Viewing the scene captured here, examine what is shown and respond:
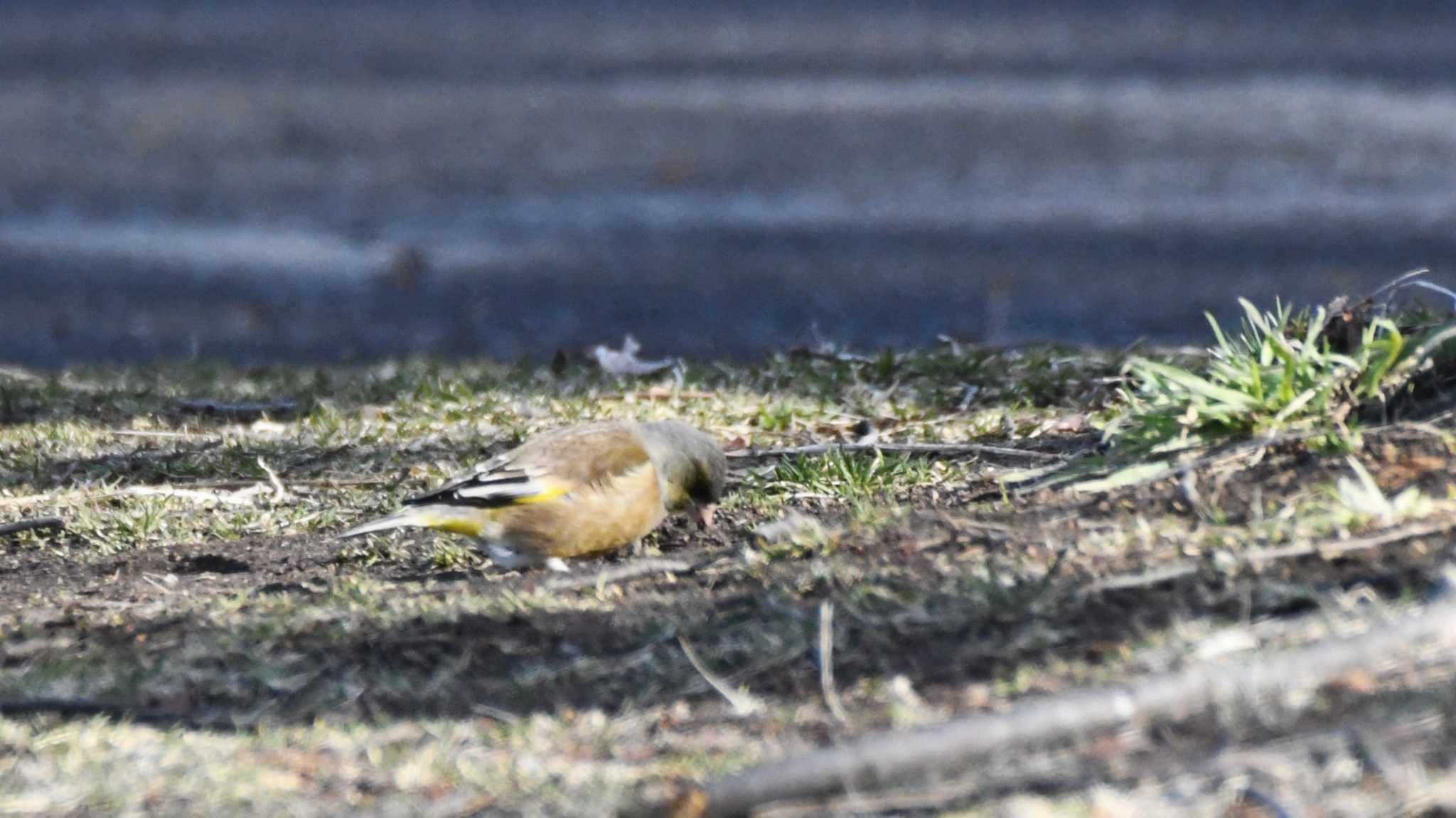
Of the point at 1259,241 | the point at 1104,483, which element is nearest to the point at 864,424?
the point at 1104,483

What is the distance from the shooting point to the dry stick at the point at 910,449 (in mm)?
5477

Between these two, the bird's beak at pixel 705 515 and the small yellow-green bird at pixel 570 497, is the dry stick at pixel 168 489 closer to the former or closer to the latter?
the small yellow-green bird at pixel 570 497

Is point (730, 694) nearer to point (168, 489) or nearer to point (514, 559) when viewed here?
point (514, 559)

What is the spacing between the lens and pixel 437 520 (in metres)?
5.04

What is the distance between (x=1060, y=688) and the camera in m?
3.21

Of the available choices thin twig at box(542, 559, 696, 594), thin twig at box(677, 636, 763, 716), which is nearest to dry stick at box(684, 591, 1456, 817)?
thin twig at box(677, 636, 763, 716)

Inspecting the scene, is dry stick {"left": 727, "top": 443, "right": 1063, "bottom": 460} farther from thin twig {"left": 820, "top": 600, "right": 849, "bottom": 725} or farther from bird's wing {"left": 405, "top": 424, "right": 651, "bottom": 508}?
thin twig {"left": 820, "top": 600, "right": 849, "bottom": 725}

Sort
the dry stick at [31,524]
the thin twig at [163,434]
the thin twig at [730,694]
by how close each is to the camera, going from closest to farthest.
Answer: the thin twig at [730,694] < the dry stick at [31,524] < the thin twig at [163,434]

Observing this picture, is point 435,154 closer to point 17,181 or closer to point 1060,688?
point 17,181

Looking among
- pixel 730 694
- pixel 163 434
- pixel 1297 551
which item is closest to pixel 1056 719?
pixel 730 694

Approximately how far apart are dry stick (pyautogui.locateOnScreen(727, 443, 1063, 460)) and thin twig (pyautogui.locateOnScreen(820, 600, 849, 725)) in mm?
1990

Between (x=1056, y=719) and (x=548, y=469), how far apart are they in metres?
2.53

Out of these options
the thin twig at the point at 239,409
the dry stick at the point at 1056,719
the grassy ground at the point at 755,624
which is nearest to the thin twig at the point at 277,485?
the grassy ground at the point at 755,624

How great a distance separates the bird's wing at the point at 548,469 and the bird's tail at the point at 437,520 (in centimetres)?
3
